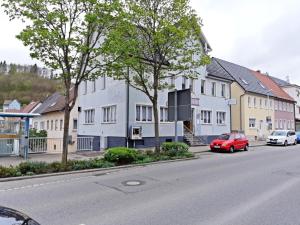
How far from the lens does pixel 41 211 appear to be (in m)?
6.38

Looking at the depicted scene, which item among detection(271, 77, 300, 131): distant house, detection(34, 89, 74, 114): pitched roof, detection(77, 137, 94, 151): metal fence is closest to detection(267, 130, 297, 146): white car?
detection(77, 137, 94, 151): metal fence

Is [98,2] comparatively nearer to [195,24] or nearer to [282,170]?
[195,24]

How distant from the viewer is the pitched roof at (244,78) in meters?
37.9

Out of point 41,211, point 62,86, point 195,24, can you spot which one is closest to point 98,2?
point 62,86

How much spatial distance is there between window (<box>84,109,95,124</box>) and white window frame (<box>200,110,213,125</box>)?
10.9 metres

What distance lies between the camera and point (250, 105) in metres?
37.4

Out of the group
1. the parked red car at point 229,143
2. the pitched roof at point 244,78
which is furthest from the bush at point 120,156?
the pitched roof at point 244,78

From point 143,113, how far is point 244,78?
75.2ft

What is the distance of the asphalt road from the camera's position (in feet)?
18.9

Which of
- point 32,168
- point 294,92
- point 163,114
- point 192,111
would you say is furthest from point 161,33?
point 294,92

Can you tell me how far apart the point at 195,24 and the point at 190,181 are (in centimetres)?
1053

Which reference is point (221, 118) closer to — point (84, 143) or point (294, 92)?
point (84, 143)

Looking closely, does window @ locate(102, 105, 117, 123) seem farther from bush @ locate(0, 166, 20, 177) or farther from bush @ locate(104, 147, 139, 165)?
bush @ locate(0, 166, 20, 177)

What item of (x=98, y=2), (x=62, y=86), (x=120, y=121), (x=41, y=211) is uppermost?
(x=98, y=2)
